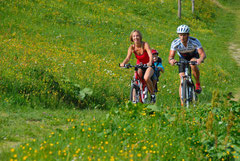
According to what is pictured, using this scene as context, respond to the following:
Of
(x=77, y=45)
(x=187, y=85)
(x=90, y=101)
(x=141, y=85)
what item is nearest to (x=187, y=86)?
(x=187, y=85)

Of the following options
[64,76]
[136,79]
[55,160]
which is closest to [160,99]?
[136,79]

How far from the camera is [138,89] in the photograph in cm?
853

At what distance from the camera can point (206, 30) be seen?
104 ft

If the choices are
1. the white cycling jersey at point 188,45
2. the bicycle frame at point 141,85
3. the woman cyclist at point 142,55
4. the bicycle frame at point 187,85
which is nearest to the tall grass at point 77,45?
the bicycle frame at point 141,85

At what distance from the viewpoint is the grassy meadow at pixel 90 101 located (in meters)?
5.23

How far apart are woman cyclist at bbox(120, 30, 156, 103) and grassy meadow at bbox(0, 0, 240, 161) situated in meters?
0.93

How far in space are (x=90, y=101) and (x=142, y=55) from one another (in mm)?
2141

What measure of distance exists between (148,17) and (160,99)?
21516mm

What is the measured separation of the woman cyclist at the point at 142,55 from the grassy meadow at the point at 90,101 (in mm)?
934

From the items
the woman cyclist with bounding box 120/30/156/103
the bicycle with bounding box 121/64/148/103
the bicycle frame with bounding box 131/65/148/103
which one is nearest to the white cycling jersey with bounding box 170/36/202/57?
the woman cyclist with bounding box 120/30/156/103

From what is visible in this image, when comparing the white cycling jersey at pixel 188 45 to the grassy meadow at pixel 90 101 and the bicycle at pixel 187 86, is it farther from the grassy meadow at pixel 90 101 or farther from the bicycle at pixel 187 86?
the grassy meadow at pixel 90 101

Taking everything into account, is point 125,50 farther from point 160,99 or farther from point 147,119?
point 147,119

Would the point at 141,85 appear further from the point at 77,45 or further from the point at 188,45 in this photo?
the point at 77,45

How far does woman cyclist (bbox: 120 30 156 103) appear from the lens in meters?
8.41
